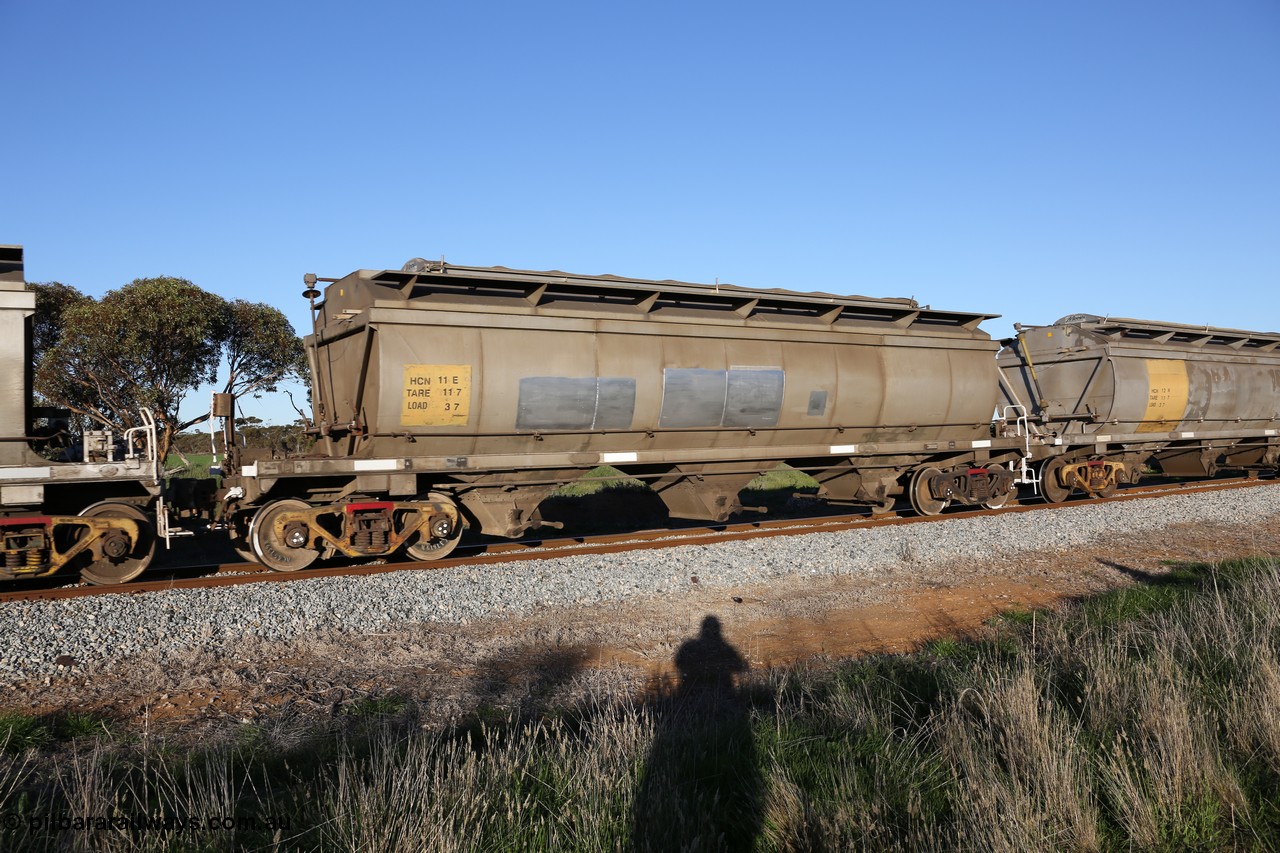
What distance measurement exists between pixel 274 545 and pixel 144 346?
1940 centimetres

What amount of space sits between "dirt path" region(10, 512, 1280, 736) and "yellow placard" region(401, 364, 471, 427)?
3140mm

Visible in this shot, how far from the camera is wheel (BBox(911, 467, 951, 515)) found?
15516mm

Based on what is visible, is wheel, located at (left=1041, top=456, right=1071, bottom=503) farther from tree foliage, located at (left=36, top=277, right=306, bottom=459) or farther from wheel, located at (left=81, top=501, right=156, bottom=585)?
tree foliage, located at (left=36, top=277, right=306, bottom=459)

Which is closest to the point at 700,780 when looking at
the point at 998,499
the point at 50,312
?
the point at 998,499

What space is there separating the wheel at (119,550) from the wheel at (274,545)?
3.69 ft

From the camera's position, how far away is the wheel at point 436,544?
11.1m

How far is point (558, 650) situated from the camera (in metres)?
7.68

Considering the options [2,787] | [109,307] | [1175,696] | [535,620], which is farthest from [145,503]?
[109,307]

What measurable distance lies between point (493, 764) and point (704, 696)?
7.71 feet

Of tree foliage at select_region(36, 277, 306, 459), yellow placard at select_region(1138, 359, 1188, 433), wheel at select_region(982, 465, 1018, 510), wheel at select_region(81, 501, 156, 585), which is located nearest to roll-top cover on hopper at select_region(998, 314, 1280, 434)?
yellow placard at select_region(1138, 359, 1188, 433)

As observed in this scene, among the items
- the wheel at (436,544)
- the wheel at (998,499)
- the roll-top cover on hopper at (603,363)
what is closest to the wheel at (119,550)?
the roll-top cover on hopper at (603,363)

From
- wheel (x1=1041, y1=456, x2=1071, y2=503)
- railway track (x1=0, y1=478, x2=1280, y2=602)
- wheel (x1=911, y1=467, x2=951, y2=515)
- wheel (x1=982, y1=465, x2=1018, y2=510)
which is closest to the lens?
railway track (x1=0, y1=478, x2=1280, y2=602)

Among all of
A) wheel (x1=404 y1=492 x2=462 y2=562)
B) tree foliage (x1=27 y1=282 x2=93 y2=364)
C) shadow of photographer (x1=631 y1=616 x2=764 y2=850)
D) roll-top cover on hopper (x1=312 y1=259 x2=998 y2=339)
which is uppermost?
tree foliage (x1=27 y1=282 x2=93 y2=364)

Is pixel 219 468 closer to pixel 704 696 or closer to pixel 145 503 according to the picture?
pixel 145 503
